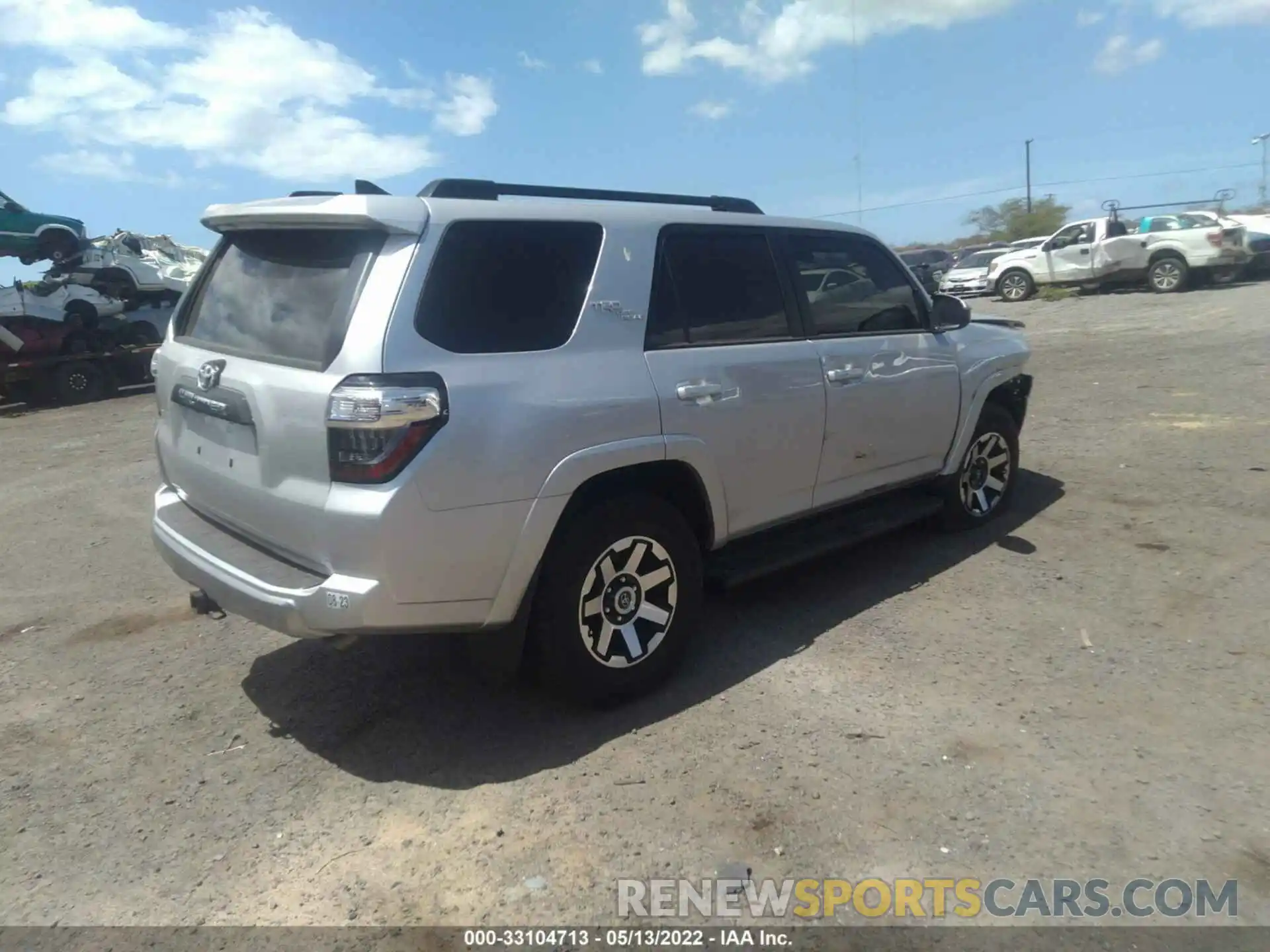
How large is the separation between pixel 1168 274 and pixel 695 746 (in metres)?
22.5

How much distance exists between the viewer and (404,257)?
10.4 feet

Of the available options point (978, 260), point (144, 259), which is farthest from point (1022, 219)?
point (144, 259)

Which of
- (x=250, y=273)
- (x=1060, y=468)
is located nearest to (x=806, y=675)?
(x=250, y=273)

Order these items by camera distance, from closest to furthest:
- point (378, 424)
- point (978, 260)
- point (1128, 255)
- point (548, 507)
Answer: point (378, 424), point (548, 507), point (1128, 255), point (978, 260)

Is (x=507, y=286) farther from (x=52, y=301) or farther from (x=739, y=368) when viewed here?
(x=52, y=301)

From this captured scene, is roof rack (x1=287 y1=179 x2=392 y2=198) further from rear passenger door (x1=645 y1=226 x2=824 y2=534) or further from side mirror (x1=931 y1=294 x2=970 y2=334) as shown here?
side mirror (x1=931 y1=294 x2=970 y2=334)

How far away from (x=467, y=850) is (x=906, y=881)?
1.32 metres

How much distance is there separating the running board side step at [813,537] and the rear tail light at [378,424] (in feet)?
5.36

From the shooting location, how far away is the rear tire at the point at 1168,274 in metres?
21.6

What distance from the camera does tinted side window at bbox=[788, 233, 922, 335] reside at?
4656 mm

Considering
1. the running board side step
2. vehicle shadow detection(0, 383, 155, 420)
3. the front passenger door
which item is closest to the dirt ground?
the running board side step

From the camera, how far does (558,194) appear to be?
4.01 m

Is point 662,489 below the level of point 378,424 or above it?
below

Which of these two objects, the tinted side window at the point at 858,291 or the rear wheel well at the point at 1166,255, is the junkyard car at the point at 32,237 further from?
the rear wheel well at the point at 1166,255
